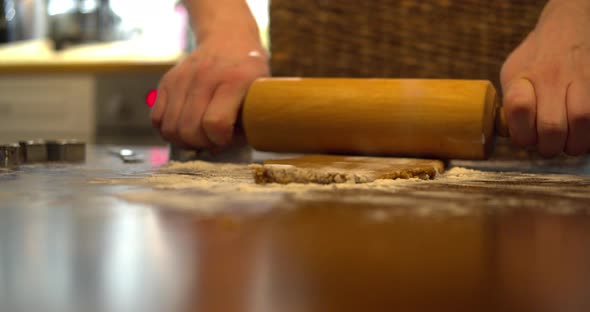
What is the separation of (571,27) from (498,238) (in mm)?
641

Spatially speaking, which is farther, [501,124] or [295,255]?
[501,124]

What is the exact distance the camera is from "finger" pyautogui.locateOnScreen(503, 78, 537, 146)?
0.82 metres

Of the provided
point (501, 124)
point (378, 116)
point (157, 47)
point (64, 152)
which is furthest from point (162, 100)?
point (157, 47)

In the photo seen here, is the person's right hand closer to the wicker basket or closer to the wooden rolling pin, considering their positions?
the wooden rolling pin

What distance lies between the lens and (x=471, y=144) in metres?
0.86

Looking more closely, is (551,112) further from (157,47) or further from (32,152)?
(157,47)

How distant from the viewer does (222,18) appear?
1.09 meters

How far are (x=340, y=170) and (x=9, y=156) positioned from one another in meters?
0.45

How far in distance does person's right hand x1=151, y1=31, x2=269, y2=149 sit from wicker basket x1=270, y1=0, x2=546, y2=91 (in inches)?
19.1

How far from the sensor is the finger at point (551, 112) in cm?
81

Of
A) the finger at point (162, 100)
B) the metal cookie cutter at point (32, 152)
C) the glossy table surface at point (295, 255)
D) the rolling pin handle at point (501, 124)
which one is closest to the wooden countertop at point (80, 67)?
the finger at point (162, 100)

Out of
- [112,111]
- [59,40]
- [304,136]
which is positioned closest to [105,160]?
[304,136]

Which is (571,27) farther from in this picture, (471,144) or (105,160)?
(105,160)

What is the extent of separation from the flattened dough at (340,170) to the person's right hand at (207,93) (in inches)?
8.0
